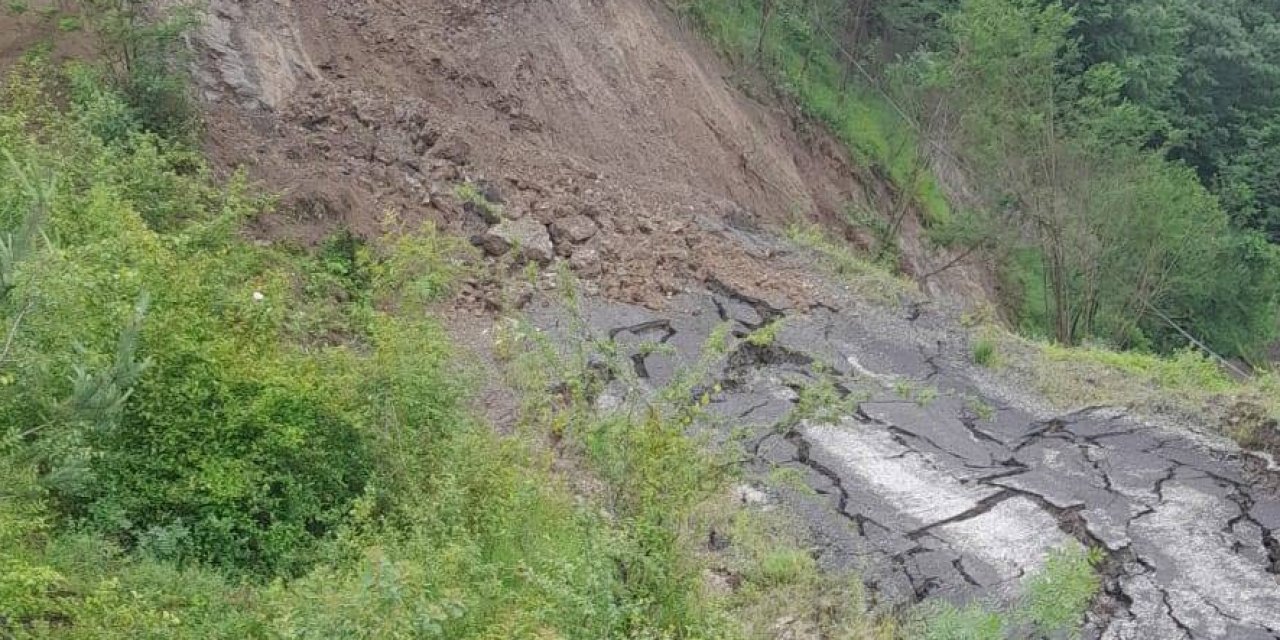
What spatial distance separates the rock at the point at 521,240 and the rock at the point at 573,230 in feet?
0.51

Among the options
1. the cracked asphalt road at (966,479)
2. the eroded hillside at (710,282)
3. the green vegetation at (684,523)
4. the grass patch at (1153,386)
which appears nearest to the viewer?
the green vegetation at (684,523)

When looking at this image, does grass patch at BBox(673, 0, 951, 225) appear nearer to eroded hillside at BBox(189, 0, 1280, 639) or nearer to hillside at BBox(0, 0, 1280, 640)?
eroded hillside at BBox(189, 0, 1280, 639)

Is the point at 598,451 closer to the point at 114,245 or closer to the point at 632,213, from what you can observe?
the point at 114,245

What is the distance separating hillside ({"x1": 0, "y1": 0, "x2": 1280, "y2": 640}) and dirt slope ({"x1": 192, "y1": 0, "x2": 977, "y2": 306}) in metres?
0.05

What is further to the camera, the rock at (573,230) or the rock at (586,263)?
the rock at (573,230)

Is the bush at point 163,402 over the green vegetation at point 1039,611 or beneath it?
over

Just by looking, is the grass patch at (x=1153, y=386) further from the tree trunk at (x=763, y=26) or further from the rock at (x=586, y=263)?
the tree trunk at (x=763, y=26)

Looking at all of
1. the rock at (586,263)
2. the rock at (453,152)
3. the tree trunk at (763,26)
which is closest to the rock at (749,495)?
the rock at (586,263)

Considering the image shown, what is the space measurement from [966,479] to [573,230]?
191 inches

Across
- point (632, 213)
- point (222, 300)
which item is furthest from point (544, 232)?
point (222, 300)

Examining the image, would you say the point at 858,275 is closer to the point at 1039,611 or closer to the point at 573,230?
the point at 573,230

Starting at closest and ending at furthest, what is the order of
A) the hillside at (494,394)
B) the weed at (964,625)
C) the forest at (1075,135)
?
the hillside at (494,394) < the weed at (964,625) < the forest at (1075,135)

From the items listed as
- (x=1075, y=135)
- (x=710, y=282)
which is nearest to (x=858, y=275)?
(x=710, y=282)

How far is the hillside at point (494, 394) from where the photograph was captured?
5328 mm
